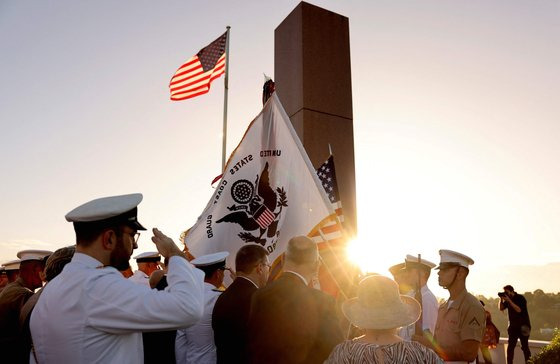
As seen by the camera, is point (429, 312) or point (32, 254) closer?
point (32, 254)

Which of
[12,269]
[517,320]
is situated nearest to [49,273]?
[12,269]

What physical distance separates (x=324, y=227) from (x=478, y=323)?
1.63 meters

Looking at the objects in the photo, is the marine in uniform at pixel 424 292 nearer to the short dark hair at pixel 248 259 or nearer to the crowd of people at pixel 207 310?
the crowd of people at pixel 207 310

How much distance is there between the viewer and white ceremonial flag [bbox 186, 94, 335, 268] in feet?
17.0

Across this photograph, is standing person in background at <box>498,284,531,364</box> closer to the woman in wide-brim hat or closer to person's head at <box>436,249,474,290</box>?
person's head at <box>436,249,474,290</box>

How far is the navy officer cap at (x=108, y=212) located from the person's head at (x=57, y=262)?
1.31 meters

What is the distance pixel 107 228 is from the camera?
7.53 feet

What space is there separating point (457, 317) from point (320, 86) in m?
4.35

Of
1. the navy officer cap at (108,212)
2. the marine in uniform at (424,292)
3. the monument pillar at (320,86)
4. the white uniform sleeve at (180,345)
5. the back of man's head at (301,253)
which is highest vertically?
the monument pillar at (320,86)

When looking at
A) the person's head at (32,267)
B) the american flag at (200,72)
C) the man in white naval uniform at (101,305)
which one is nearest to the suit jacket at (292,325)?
the man in white naval uniform at (101,305)

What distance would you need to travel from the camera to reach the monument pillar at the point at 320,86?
738 centimetres

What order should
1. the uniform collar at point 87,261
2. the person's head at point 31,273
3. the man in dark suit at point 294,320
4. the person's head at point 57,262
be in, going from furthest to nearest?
1. the person's head at point 31,273
2. the person's head at point 57,262
3. the man in dark suit at point 294,320
4. the uniform collar at point 87,261

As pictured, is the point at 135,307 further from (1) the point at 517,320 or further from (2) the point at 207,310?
(1) the point at 517,320

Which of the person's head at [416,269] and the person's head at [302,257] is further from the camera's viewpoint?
the person's head at [416,269]
